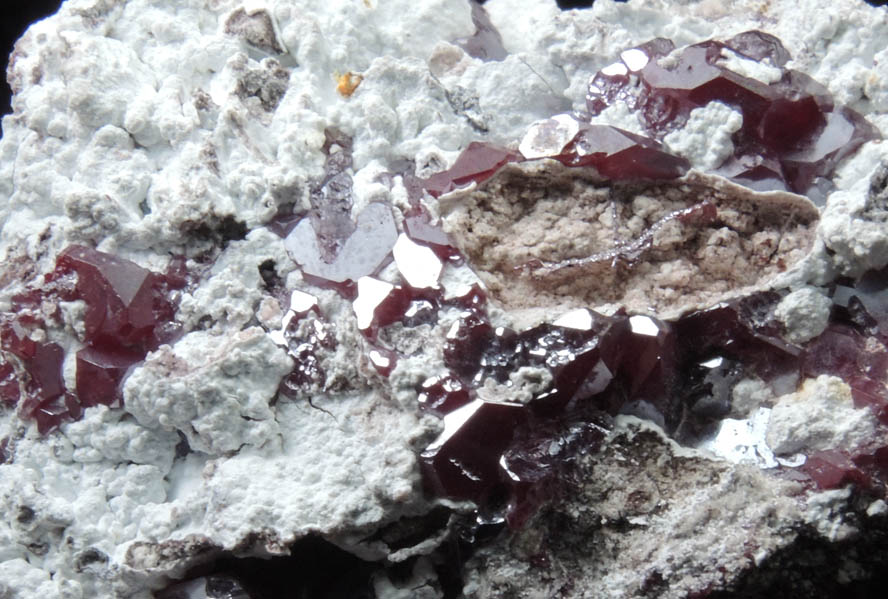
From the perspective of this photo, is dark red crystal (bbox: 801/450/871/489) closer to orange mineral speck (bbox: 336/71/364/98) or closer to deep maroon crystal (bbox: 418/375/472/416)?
deep maroon crystal (bbox: 418/375/472/416)

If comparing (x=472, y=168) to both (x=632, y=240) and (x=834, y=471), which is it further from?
(x=834, y=471)

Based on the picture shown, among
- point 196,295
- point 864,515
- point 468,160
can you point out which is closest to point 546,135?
point 468,160

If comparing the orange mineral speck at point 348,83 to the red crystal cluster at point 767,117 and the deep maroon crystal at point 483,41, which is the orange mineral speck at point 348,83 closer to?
the deep maroon crystal at point 483,41

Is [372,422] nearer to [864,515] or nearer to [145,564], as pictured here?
[145,564]

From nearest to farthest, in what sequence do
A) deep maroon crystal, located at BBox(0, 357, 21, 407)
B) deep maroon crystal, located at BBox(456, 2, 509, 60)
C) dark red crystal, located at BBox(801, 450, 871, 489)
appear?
1. dark red crystal, located at BBox(801, 450, 871, 489)
2. deep maroon crystal, located at BBox(0, 357, 21, 407)
3. deep maroon crystal, located at BBox(456, 2, 509, 60)

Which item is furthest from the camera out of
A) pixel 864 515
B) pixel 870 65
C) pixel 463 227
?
pixel 870 65

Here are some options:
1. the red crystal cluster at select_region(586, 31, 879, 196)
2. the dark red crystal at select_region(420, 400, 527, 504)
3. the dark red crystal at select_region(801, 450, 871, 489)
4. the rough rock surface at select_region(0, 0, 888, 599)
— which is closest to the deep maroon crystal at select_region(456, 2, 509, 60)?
the rough rock surface at select_region(0, 0, 888, 599)

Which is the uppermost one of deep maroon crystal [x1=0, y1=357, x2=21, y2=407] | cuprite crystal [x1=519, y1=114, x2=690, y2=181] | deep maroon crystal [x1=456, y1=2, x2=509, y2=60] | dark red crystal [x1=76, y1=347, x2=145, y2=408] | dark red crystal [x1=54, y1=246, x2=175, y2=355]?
cuprite crystal [x1=519, y1=114, x2=690, y2=181]
